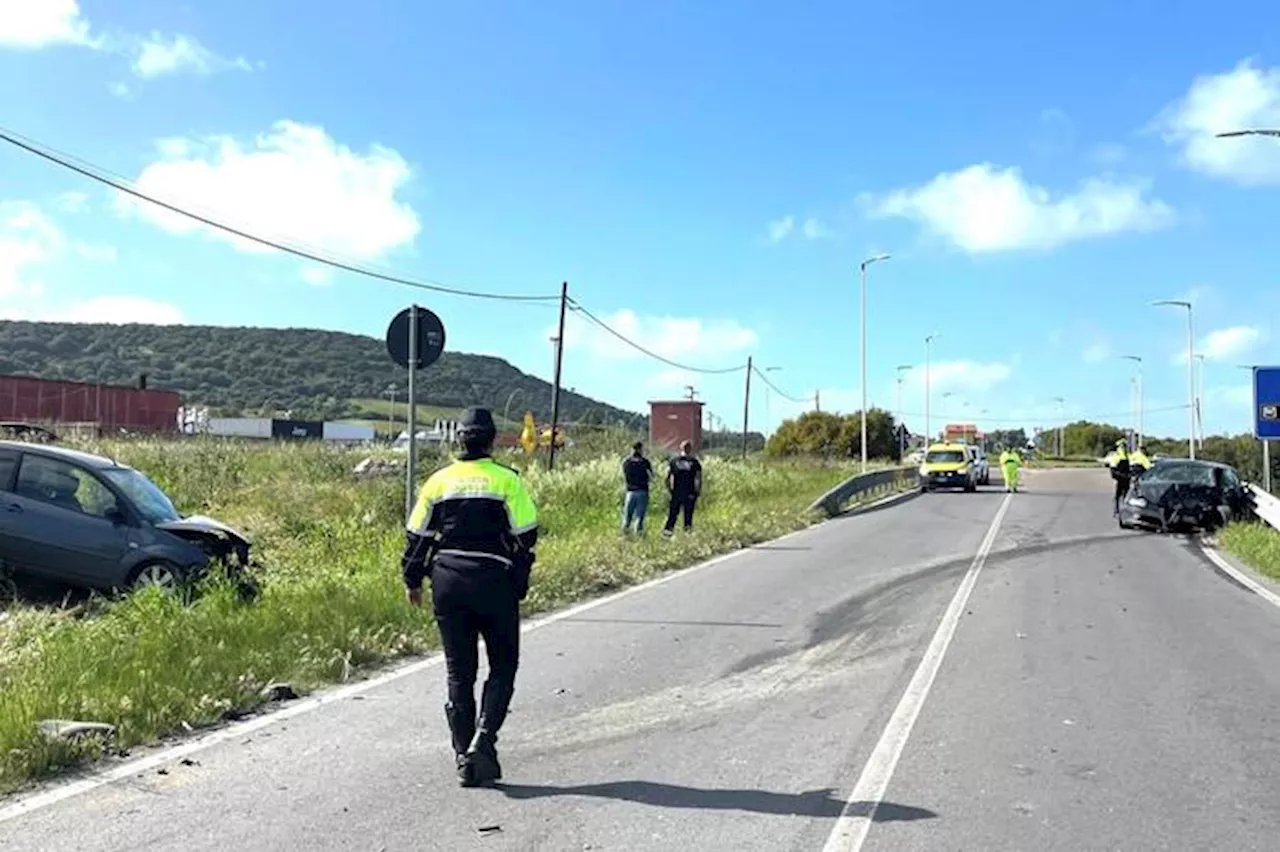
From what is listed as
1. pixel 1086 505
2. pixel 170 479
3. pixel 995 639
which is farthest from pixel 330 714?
pixel 1086 505

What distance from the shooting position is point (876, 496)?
1414 inches

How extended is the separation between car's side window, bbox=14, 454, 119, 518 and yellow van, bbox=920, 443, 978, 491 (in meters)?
34.3

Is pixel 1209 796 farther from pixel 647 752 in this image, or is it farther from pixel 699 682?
pixel 699 682

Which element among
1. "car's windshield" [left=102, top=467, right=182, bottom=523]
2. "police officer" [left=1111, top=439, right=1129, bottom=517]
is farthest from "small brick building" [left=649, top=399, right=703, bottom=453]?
"car's windshield" [left=102, top=467, right=182, bottom=523]

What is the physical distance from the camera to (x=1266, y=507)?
21.1 meters

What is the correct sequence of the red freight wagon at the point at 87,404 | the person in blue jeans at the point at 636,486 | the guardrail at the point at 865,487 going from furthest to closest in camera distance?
the red freight wagon at the point at 87,404 → the guardrail at the point at 865,487 → the person in blue jeans at the point at 636,486

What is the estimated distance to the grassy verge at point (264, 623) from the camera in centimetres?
663

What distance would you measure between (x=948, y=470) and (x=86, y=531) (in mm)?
Result: 34802

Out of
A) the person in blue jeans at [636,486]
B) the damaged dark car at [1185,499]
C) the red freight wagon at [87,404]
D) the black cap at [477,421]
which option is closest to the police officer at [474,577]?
the black cap at [477,421]

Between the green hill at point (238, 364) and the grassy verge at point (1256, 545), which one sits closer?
the grassy verge at point (1256, 545)

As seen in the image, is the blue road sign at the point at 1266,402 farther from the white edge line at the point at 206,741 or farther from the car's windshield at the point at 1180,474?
the white edge line at the point at 206,741

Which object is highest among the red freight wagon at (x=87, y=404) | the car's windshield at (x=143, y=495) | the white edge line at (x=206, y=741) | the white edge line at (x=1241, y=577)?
the red freight wagon at (x=87, y=404)

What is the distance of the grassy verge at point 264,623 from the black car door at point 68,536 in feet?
1.61

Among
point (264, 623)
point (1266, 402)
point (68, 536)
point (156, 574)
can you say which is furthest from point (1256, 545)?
point (68, 536)
